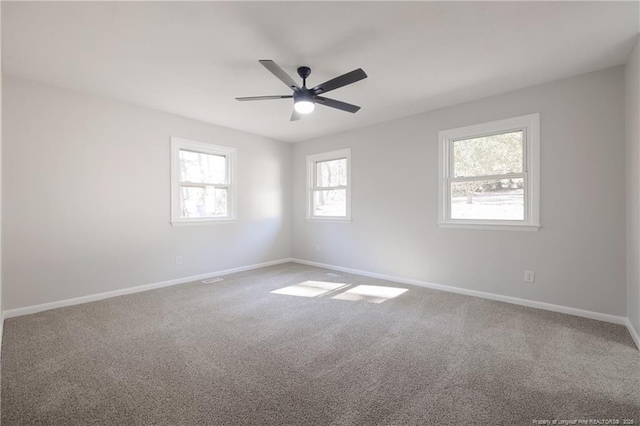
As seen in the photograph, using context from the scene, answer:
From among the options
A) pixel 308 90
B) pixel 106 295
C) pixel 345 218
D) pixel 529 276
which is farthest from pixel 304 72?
pixel 106 295

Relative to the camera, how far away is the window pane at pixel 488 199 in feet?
11.1

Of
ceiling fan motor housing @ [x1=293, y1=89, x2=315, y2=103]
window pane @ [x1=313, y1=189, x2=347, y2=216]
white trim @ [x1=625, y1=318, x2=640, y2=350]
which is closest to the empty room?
ceiling fan motor housing @ [x1=293, y1=89, x2=315, y2=103]

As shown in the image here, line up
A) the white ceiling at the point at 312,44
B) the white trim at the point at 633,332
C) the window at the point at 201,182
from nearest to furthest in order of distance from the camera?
the white ceiling at the point at 312,44
the white trim at the point at 633,332
the window at the point at 201,182

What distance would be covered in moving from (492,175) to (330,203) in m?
2.76

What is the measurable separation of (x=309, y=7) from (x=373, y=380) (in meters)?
2.60

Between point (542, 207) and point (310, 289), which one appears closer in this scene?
point (542, 207)

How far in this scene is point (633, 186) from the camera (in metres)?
2.49

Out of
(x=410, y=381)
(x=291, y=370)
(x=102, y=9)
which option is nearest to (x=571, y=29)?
(x=410, y=381)

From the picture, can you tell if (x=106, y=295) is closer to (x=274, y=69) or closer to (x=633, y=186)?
(x=274, y=69)

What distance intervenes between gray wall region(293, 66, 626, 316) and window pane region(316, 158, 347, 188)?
32cm

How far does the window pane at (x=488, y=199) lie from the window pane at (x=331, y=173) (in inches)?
77.0

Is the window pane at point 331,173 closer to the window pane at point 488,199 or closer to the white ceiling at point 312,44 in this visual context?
the white ceiling at point 312,44

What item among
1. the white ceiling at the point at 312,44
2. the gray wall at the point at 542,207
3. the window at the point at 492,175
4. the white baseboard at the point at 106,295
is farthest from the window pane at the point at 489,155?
the white baseboard at the point at 106,295

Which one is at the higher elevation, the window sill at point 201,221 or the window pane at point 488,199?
the window pane at point 488,199
